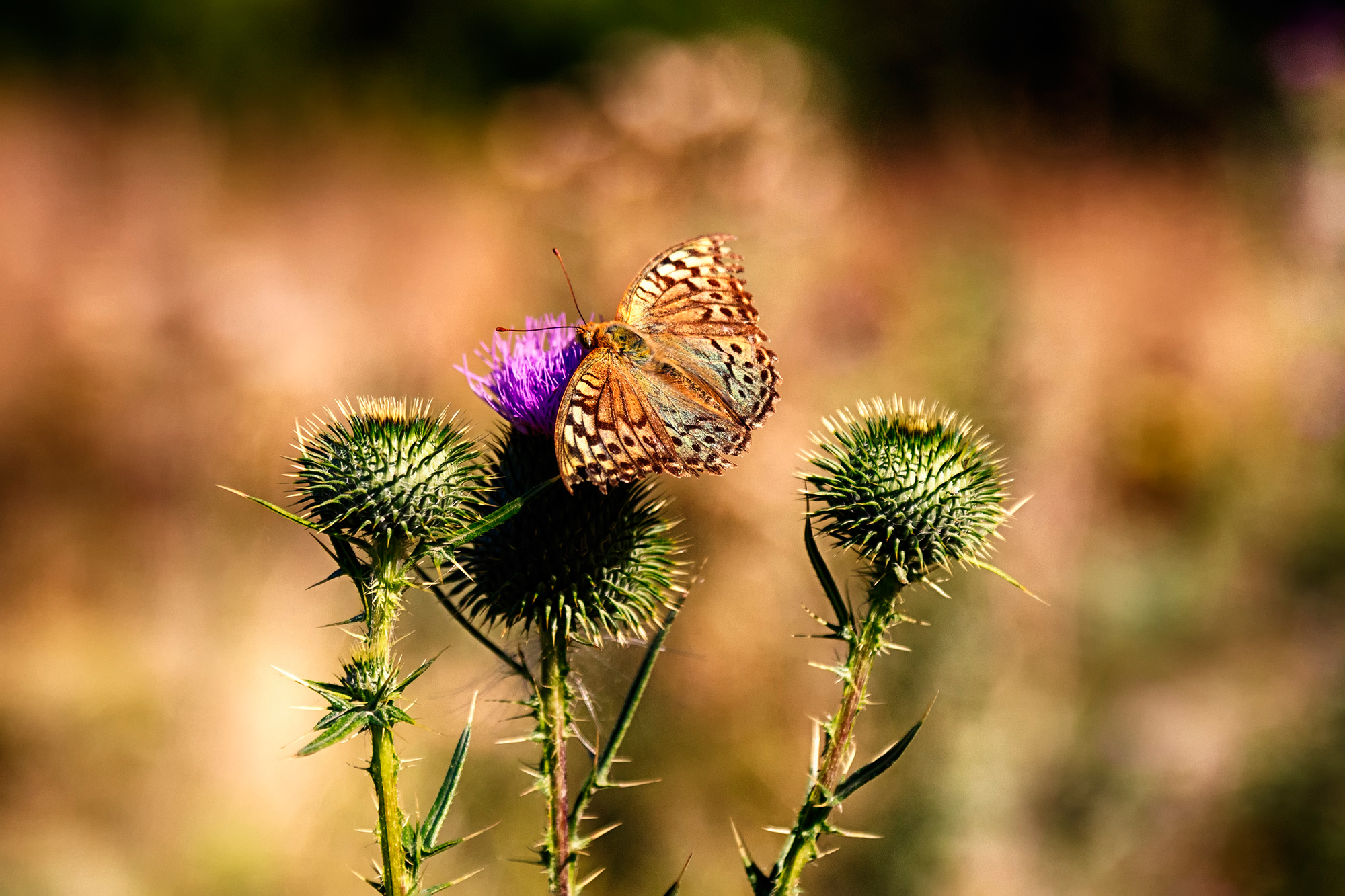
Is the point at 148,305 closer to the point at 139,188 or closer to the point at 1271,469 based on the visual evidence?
the point at 139,188

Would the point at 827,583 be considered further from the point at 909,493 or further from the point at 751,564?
the point at 751,564

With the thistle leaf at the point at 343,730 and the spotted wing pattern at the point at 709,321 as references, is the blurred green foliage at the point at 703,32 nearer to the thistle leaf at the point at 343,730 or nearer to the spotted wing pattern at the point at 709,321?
the spotted wing pattern at the point at 709,321

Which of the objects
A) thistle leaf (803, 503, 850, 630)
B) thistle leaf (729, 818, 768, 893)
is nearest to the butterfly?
thistle leaf (803, 503, 850, 630)

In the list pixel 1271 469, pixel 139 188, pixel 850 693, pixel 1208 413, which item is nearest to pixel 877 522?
pixel 850 693

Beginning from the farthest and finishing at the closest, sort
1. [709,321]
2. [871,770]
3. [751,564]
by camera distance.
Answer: [751,564] < [709,321] < [871,770]

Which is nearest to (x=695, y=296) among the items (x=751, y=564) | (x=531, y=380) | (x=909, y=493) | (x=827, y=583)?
(x=531, y=380)

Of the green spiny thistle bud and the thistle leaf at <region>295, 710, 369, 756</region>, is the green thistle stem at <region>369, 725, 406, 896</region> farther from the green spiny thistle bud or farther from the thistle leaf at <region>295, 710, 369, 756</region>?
the green spiny thistle bud

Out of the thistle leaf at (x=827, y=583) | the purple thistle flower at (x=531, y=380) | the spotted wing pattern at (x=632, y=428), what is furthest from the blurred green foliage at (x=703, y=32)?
the thistle leaf at (x=827, y=583)
